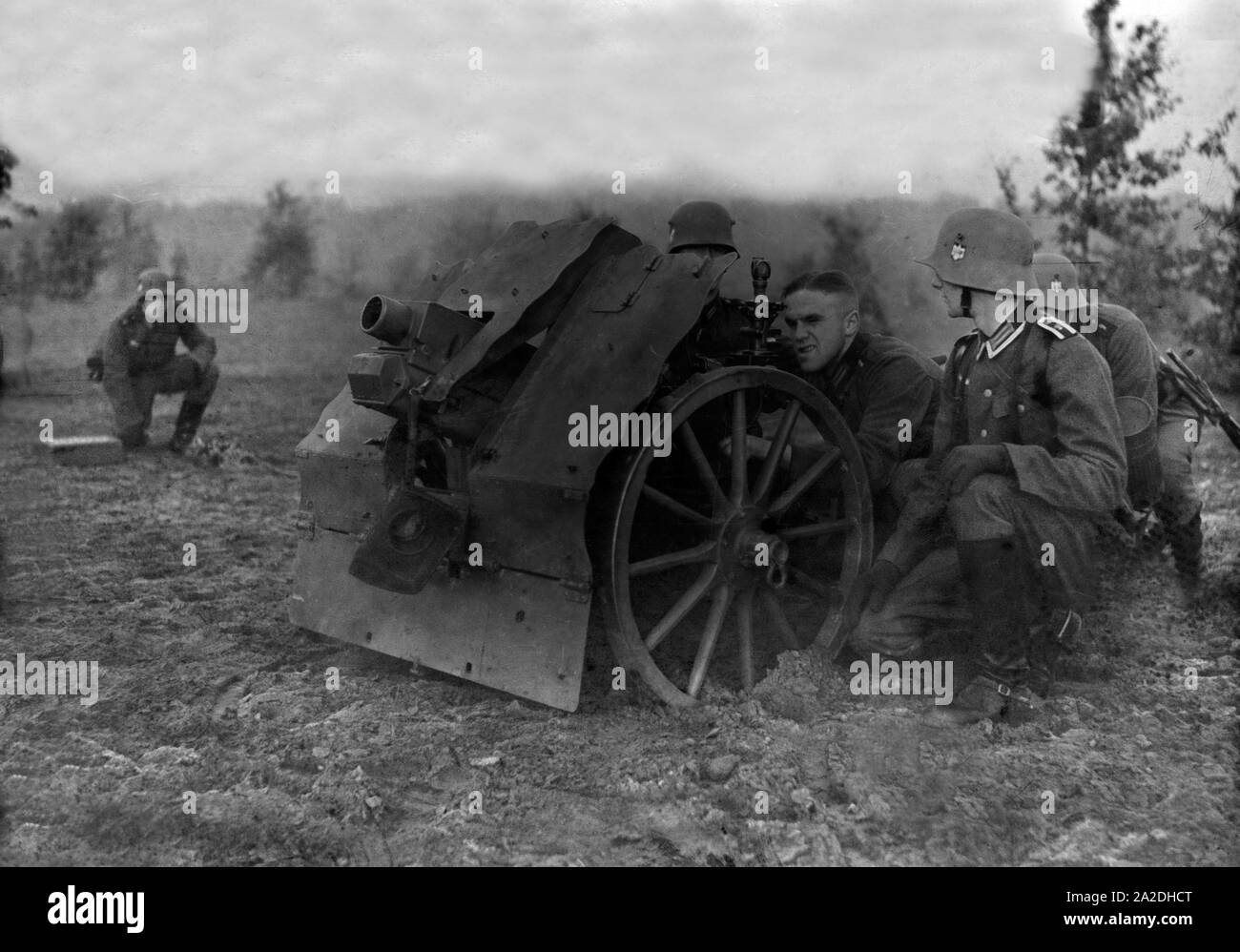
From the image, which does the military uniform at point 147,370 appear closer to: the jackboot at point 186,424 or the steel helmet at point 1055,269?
the jackboot at point 186,424

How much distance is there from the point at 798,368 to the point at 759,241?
873mm

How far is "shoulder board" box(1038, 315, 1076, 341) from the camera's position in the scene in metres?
3.77

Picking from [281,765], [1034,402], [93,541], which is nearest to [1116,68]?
[1034,402]

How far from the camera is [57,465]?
7191 mm

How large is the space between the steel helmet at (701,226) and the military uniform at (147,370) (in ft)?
14.1

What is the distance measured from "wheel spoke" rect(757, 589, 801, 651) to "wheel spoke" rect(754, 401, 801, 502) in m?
0.35

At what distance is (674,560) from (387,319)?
122 centimetres

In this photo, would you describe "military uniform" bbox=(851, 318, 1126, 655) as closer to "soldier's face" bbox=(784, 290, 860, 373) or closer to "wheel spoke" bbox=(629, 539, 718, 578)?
"soldier's face" bbox=(784, 290, 860, 373)

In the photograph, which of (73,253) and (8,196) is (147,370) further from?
(8,196)

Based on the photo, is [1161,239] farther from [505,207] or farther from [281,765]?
[281,765]

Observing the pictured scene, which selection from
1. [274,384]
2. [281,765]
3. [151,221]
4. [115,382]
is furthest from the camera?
[274,384]

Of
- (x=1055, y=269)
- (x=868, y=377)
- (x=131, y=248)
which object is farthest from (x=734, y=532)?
(x=131, y=248)

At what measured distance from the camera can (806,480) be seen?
13.2 ft

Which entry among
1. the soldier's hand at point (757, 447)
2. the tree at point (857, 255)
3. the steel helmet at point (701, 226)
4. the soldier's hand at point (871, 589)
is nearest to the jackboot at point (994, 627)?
the soldier's hand at point (871, 589)
